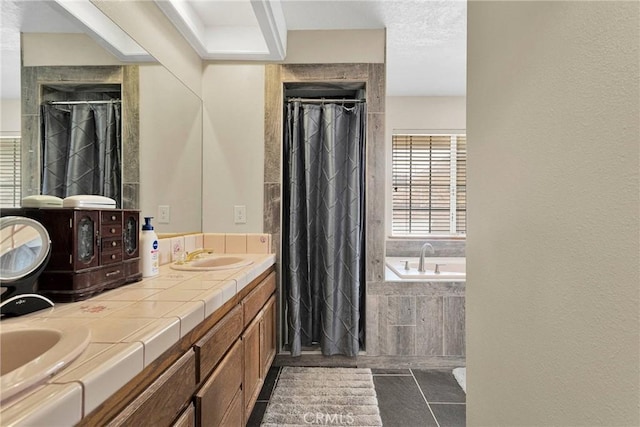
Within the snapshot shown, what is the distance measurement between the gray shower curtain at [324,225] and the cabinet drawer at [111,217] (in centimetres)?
→ 133

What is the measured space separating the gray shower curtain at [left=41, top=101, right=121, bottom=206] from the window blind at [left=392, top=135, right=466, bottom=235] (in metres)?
2.87

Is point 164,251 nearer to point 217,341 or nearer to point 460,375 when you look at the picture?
point 217,341

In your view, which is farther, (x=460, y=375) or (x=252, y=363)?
(x=460, y=375)

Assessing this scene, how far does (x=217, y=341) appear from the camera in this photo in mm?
1208

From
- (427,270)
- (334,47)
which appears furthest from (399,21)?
(427,270)

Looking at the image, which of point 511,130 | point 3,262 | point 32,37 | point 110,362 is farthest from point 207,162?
point 511,130

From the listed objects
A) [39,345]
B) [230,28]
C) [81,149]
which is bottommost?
Result: [39,345]

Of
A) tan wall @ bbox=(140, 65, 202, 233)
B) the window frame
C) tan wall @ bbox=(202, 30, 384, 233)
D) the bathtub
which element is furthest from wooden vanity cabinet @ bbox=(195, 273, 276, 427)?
the window frame

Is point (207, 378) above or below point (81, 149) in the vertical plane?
below

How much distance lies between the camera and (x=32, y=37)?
111 cm

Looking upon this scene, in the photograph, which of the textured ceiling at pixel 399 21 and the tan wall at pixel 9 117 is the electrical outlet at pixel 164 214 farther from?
the textured ceiling at pixel 399 21

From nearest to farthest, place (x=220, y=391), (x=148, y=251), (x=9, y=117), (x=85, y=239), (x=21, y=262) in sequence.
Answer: (x=21, y=262)
(x=9, y=117)
(x=85, y=239)
(x=220, y=391)
(x=148, y=251)

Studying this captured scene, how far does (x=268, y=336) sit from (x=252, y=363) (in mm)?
416

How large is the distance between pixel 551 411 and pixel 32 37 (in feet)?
6.12
